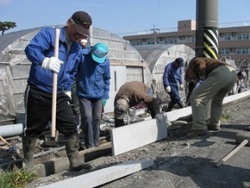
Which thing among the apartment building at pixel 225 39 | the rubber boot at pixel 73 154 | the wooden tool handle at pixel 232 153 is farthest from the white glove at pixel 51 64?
the apartment building at pixel 225 39

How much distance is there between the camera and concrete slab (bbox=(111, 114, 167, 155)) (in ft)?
17.7

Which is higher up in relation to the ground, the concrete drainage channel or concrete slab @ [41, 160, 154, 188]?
concrete slab @ [41, 160, 154, 188]

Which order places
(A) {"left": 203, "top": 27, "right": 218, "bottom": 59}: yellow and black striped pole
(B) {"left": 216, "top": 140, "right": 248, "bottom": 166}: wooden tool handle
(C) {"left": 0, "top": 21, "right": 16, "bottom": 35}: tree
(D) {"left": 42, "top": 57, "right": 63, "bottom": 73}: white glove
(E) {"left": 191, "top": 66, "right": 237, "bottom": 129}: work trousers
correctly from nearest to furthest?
(D) {"left": 42, "top": 57, "right": 63, "bottom": 73}: white glove, (B) {"left": 216, "top": 140, "right": 248, "bottom": 166}: wooden tool handle, (E) {"left": 191, "top": 66, "right": 237, "bottom": 129}: work trousers, (A) {"left": 203, "top": 27, "right": 218, "bottom": 59}: yellow and black striped pole, (C) {"left": 0, "top": 21, "right": 16, "bottom": 35}: tree

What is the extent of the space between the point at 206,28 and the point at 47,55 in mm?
4645

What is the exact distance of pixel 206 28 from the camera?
8.05 m

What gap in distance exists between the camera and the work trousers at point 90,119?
588cm

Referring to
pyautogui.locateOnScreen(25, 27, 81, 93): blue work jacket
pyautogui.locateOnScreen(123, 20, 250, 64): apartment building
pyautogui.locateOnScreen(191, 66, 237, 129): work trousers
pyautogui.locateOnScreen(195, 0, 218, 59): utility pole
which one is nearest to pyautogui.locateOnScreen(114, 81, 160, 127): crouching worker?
pyautogui.locateOnScreen(191, 66, 237, 129): work trousers

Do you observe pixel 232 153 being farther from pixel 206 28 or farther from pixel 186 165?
pixel 206 28

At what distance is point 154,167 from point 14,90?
7584mm

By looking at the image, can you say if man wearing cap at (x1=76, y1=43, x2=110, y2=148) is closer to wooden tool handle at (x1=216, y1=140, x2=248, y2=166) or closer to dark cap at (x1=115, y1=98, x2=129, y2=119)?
dark cap at (x1=115, y1=98, x2=129, y2=119)

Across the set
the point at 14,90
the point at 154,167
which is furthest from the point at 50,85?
the point at 14,90

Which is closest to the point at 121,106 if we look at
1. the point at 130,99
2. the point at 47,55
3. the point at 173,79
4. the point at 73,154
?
the point at 130,99

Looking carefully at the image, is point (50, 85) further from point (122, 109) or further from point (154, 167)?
point (122, 109)

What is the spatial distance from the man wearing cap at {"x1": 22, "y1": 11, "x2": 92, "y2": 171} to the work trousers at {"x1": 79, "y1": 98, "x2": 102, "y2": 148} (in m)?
1.12
